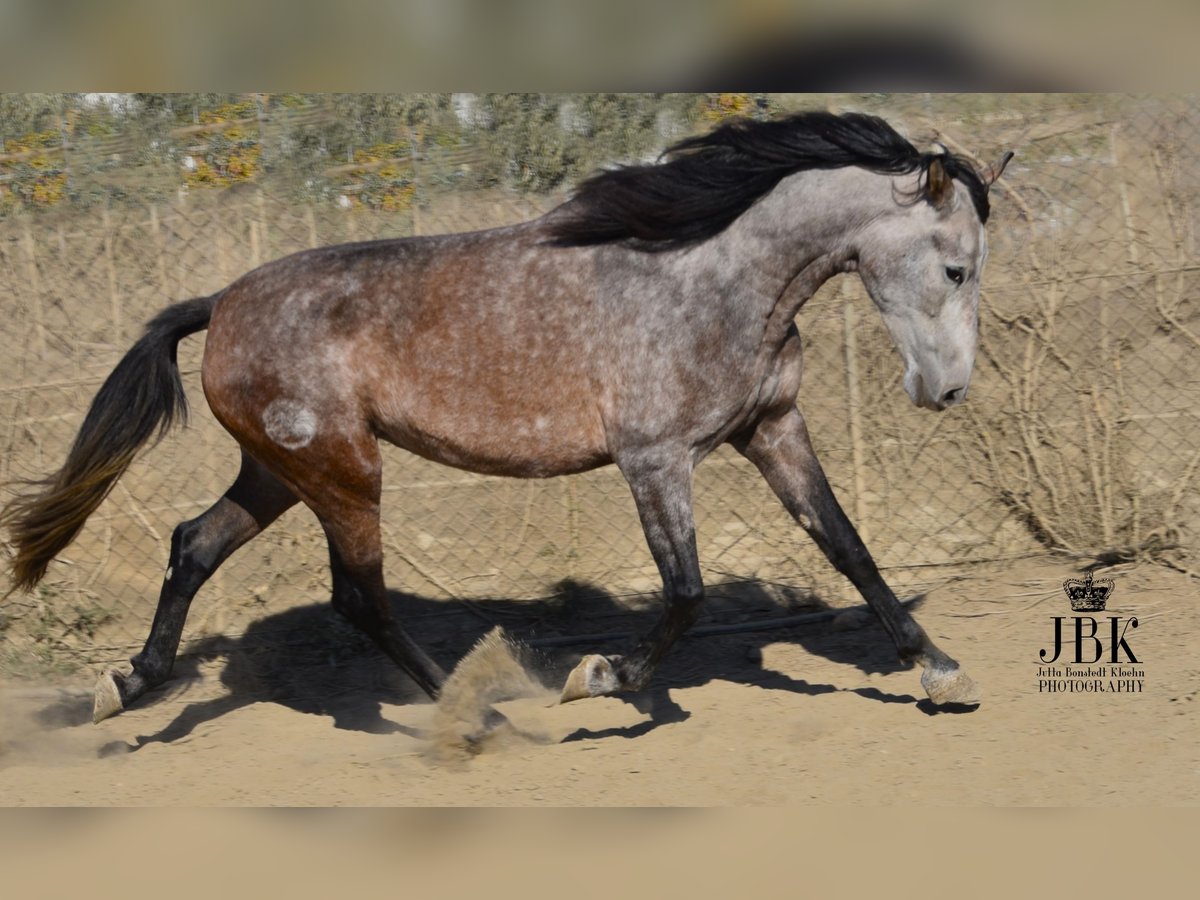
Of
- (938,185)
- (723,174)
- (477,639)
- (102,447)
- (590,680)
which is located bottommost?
(590,680)

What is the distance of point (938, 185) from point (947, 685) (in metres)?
1.73

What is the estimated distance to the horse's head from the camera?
406cm

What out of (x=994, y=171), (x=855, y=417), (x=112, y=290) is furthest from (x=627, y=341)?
(x=112, y=290)

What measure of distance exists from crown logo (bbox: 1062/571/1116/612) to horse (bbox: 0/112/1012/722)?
1.39 meters

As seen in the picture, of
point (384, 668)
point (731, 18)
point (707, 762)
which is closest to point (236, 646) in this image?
point (384, 668)

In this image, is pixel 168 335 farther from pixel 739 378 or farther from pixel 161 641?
pixel 739 378

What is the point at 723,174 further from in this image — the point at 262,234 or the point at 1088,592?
the point at 262,234

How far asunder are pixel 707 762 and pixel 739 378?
4.29 feet

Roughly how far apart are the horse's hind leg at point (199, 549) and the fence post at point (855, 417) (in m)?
2.79

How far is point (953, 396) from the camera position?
413cm

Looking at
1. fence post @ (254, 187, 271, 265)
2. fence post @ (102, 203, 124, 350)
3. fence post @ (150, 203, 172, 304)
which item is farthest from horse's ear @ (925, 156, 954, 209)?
fence post @ (102, 203, 124, 350)

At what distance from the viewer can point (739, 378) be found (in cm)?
425

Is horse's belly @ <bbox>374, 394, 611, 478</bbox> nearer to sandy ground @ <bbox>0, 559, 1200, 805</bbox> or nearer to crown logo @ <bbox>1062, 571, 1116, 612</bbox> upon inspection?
sandy ground @ <bbox>0, 559, 1200, 805</bbox>

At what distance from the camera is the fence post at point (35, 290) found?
22.3 feet
